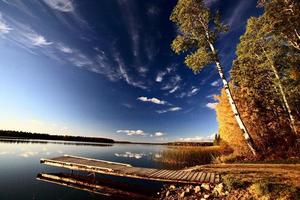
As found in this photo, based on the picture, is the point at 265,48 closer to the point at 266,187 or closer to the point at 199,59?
the point at 199,59

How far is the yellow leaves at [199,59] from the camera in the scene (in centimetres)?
1820

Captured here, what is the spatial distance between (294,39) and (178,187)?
1460cm

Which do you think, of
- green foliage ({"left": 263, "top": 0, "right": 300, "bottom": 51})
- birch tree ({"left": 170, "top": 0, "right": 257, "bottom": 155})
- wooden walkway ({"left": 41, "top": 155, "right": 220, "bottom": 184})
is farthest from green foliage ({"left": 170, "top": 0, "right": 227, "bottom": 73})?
wooden walkway ({"left": 41, "top": 155, "right": 220, "bottom": 184})

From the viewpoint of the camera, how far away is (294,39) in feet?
51.8

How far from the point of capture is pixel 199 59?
18344 millimetres

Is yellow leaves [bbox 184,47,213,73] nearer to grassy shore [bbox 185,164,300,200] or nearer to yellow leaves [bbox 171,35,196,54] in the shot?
yellow leaves [bbox 171,35,196,54]

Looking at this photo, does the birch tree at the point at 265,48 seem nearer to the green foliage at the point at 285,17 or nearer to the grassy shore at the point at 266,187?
the green foliage at the point at 285,17

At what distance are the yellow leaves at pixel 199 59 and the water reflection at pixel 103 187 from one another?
11.4 m

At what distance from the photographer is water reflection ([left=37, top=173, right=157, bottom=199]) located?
11711 millimetres

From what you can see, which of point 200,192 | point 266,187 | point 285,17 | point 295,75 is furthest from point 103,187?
point 295,75

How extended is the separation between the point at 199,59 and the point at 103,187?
13.3 metres

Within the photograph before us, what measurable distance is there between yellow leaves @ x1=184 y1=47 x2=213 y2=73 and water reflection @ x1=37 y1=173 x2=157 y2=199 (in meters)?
11.4

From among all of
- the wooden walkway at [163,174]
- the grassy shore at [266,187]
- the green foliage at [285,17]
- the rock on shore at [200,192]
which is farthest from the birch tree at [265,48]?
the rock on shore at [200,192]

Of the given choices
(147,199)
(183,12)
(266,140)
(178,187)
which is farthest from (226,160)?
(183,12)
